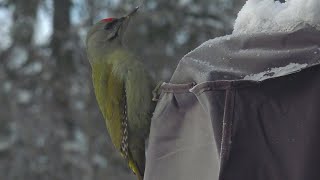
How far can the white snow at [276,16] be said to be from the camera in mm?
1561

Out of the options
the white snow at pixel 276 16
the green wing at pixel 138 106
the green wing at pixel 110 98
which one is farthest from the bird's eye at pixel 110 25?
the white snow at pixel 276 16

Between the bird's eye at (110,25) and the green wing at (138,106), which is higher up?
the bird's eye at (110,25)

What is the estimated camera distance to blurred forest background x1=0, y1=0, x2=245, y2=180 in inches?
363

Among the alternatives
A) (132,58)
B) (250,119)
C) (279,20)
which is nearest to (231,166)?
(250,119)

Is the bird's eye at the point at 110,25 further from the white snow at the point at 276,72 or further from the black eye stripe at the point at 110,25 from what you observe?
the white snow at the point at 276,72

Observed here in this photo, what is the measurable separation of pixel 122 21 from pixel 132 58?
1.77ft

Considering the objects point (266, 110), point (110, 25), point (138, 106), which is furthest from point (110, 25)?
point (266, 110)

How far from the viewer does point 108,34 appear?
3838 mm

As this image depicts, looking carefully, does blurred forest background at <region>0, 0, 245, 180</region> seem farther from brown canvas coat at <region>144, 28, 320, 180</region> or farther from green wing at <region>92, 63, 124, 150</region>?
brown canvas coat at <region>144, 28, 320, 180</region>

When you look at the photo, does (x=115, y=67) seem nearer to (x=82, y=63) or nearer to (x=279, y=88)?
(x=279, y=88)

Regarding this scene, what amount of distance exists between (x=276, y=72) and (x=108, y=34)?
246cm

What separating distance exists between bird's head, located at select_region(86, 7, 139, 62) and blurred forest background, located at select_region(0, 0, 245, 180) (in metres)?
5.05

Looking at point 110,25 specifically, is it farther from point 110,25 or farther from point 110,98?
point 110,98

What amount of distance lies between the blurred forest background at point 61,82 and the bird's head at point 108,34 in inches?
199
